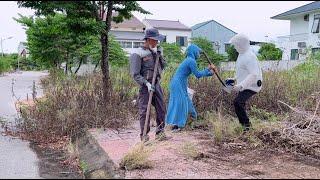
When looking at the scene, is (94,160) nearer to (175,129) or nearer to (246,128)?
(175,129)

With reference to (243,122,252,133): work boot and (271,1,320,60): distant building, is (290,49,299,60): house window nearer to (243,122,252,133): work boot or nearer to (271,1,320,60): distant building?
(271,1,320,60): distant building

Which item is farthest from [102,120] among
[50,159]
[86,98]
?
[50,159]

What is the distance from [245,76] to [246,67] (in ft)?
0.51

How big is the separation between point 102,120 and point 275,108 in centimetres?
370

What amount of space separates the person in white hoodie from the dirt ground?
0.73 meters

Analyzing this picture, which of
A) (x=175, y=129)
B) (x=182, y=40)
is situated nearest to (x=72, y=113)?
(x=175, y=129)

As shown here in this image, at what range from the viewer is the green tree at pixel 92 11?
820 centimetres

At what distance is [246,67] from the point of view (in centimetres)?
705

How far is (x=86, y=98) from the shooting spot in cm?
895

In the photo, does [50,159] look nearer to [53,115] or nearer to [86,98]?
[53,115]

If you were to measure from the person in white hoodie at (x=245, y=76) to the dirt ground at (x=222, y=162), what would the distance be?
0.73 m

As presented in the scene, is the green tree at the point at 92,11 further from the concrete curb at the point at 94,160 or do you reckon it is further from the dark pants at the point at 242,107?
the dark pants at the point at 242,107

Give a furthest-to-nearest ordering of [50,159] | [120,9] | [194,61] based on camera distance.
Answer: [120,9], [194,61], [50,159]

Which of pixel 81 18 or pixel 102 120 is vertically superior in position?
pixel 81 18
